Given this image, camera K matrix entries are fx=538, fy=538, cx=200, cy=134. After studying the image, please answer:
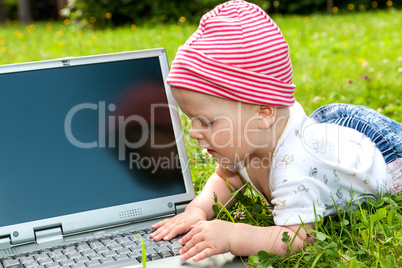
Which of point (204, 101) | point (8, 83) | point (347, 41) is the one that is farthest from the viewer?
point (347, 41)

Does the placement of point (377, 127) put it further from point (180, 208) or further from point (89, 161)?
point (89, 161)

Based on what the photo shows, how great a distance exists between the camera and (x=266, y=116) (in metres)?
1.92

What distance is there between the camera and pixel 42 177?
1980 mm

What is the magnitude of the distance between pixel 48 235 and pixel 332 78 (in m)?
3.48

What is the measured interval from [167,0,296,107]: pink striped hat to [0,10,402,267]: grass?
0.54m

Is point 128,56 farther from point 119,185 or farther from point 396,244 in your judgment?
point 396,244

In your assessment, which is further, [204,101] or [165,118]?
[165,118]

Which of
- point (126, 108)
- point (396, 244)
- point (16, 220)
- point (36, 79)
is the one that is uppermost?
point (36, 79)

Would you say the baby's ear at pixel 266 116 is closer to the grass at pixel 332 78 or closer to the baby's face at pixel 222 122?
the baby's face at pixel 222 122

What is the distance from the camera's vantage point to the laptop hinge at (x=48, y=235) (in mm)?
1953

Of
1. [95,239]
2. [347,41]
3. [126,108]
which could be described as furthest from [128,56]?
[347,41]

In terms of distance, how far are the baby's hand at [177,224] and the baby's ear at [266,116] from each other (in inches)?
17.7

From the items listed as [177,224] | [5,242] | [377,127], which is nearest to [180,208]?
[177,224]

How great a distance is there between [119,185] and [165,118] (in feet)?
1.09
